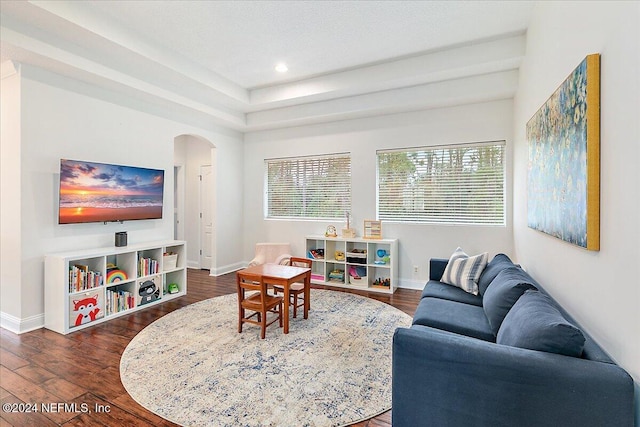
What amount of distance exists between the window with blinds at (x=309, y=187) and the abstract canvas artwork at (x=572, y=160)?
316 cm

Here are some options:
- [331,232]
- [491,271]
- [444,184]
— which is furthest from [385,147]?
[491,271]

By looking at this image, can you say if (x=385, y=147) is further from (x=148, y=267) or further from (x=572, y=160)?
(x=148, y=267)

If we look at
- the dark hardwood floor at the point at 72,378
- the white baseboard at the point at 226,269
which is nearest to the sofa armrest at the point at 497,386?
the dark hardwood floor at the point at 72,378

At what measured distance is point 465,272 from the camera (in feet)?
10.5

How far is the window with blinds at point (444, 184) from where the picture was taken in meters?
4.41

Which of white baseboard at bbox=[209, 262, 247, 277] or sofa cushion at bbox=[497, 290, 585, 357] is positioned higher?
sofa cushion at bbox=[497, 290, 585, 357]

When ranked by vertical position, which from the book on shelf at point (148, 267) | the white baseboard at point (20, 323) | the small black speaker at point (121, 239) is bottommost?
the white baseboard at point (20, 323)

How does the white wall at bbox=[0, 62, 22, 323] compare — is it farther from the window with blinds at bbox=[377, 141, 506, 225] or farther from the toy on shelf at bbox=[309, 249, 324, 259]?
the window with blinds at bbox=[377, 141, 506, 225]

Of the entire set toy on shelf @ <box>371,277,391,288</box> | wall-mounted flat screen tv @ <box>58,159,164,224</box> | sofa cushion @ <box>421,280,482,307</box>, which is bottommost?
toy on shelf @ <box>371,277,391,288</box>

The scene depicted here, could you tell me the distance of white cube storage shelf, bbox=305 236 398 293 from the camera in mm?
4762

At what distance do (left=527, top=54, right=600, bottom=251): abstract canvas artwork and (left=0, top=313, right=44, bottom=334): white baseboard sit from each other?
477 cm

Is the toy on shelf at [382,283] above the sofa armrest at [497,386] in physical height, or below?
below

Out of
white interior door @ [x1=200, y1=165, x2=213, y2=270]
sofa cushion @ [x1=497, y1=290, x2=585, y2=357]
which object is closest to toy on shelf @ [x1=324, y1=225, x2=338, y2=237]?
white interior door @ [x1=200, y1=165, x2=213, y2=270]

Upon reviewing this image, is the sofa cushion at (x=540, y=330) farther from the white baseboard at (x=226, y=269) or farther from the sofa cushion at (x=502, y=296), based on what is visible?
the white baseboard at (x=226, y=269)
